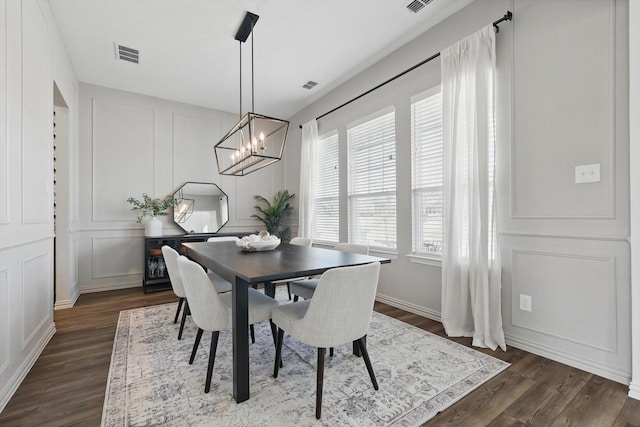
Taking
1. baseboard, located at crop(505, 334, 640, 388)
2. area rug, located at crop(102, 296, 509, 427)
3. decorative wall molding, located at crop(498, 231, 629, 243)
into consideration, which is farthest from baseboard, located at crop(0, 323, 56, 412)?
decorative wall molding, located at crop(498, 231, 629, 243)

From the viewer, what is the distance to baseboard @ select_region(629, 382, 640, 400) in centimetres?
170

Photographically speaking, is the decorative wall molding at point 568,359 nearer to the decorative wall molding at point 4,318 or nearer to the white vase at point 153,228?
the decorative wall molding at point 4,318

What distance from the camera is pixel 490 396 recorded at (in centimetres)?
173

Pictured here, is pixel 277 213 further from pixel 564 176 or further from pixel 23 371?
pixel 564 176

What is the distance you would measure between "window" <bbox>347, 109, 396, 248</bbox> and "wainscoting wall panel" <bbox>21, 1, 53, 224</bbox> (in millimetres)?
3223

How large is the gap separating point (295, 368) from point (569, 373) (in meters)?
1.85

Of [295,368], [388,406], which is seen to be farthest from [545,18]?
[295,368]

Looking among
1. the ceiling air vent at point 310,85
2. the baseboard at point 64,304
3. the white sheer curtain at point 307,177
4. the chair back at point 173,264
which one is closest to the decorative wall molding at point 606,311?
the chair back at point 173,264

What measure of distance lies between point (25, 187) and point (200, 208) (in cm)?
295

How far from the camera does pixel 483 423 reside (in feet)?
4.95

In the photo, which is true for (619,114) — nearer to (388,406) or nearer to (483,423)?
(483,423)

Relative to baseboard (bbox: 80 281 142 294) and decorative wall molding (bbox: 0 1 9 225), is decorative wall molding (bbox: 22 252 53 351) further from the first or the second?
baseboard (bbox: 80 281 142 294)

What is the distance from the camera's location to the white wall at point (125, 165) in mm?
4242

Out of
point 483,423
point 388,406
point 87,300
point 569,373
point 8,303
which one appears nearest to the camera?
point 483,423
